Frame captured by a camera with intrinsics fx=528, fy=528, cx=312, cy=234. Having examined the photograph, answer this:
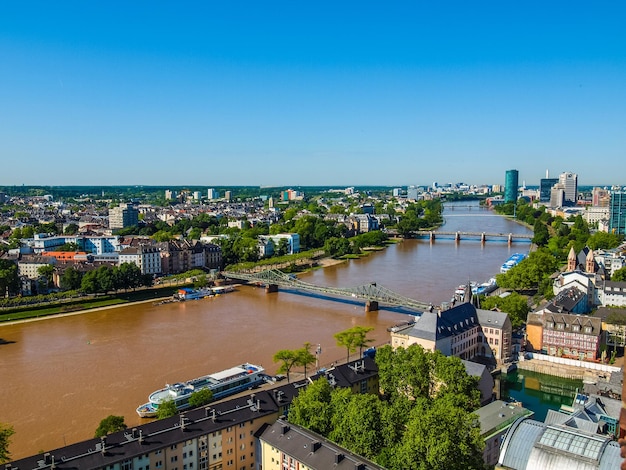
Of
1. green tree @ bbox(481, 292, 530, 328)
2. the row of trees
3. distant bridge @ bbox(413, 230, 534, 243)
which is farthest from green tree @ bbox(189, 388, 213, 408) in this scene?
distant bridge @ bbox(413, 230, 534, 243)

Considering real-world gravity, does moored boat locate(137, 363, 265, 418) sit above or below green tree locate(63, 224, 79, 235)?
below

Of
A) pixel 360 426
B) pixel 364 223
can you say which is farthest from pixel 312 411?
pixel 364 223

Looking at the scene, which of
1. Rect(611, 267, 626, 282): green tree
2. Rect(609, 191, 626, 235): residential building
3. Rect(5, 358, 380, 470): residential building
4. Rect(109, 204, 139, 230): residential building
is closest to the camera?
Rect(5, 358, 380, 470): residential building

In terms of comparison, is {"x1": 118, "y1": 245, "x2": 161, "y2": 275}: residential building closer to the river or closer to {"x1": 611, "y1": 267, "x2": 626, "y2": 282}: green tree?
the river

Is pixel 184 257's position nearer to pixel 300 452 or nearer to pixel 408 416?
pixel 408 416

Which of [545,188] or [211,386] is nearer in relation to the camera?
[211,386]

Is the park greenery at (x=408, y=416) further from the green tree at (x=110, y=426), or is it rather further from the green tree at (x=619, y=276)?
the green tree at (x=619, y=276)
